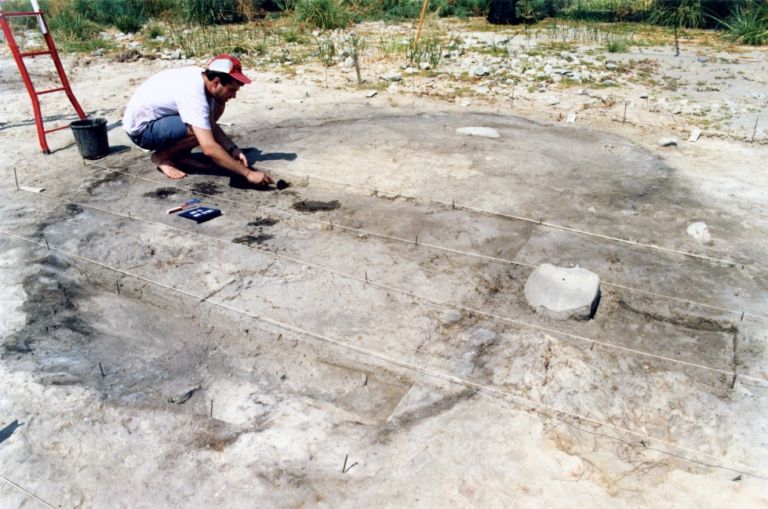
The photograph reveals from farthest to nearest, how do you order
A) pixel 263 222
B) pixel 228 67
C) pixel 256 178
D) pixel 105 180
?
pixel 105 180 → pixel 256 178 → pixel 228 67 → pixel 263 222

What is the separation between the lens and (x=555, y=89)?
24.9 feet

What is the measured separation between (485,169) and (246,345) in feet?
9.40

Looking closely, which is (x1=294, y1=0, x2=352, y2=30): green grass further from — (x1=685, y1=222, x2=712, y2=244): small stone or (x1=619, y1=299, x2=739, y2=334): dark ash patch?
(x1=619, y1=299, x2=739, y2=334): dark ash patch

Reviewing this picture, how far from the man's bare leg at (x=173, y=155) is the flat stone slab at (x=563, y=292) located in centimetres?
313

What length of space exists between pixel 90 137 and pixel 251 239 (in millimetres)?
2383

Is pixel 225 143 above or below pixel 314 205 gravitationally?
above

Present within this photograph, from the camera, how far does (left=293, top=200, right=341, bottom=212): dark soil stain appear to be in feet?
14.6

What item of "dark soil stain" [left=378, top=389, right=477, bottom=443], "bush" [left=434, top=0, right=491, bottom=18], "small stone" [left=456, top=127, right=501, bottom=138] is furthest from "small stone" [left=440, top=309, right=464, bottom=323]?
"bush" [left=434, top=0, right=491, bottom=18]

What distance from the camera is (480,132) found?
6.01 metres

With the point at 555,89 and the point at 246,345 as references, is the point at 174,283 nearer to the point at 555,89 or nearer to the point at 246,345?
the point at 246,345

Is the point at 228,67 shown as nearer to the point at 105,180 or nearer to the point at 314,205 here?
the point at 314,205

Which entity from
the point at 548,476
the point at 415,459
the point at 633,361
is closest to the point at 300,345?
the point at 415,459

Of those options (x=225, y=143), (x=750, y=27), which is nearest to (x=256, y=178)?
(x=225, y=143)

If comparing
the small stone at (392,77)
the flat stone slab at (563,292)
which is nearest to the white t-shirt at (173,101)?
the flat stone slab at (563,292)
